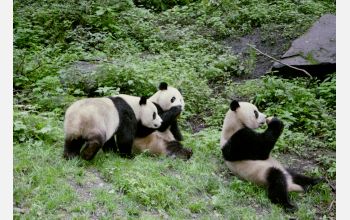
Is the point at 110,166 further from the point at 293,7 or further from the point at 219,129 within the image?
the point at 293,7

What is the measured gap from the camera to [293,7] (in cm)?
1617

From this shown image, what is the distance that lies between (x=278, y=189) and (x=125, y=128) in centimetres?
236

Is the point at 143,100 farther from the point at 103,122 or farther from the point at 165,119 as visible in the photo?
the point at 103,122

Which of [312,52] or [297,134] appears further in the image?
[312,52]

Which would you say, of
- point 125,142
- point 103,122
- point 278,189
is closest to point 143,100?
point 125,142

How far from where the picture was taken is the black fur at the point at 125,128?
23.1ft

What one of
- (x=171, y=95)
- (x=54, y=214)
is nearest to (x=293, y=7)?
(x=171, y=95)

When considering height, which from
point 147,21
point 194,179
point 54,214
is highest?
point 54,214

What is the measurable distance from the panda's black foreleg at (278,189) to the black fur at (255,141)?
0.37 meters

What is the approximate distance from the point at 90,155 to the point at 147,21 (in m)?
9.83

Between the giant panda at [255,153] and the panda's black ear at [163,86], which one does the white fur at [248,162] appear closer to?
the giant panda at [255,153]

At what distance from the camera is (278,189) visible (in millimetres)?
6527

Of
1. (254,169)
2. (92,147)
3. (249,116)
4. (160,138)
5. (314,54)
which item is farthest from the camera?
(314,54)

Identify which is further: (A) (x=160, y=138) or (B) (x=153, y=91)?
(B) (x=153, y=91)
